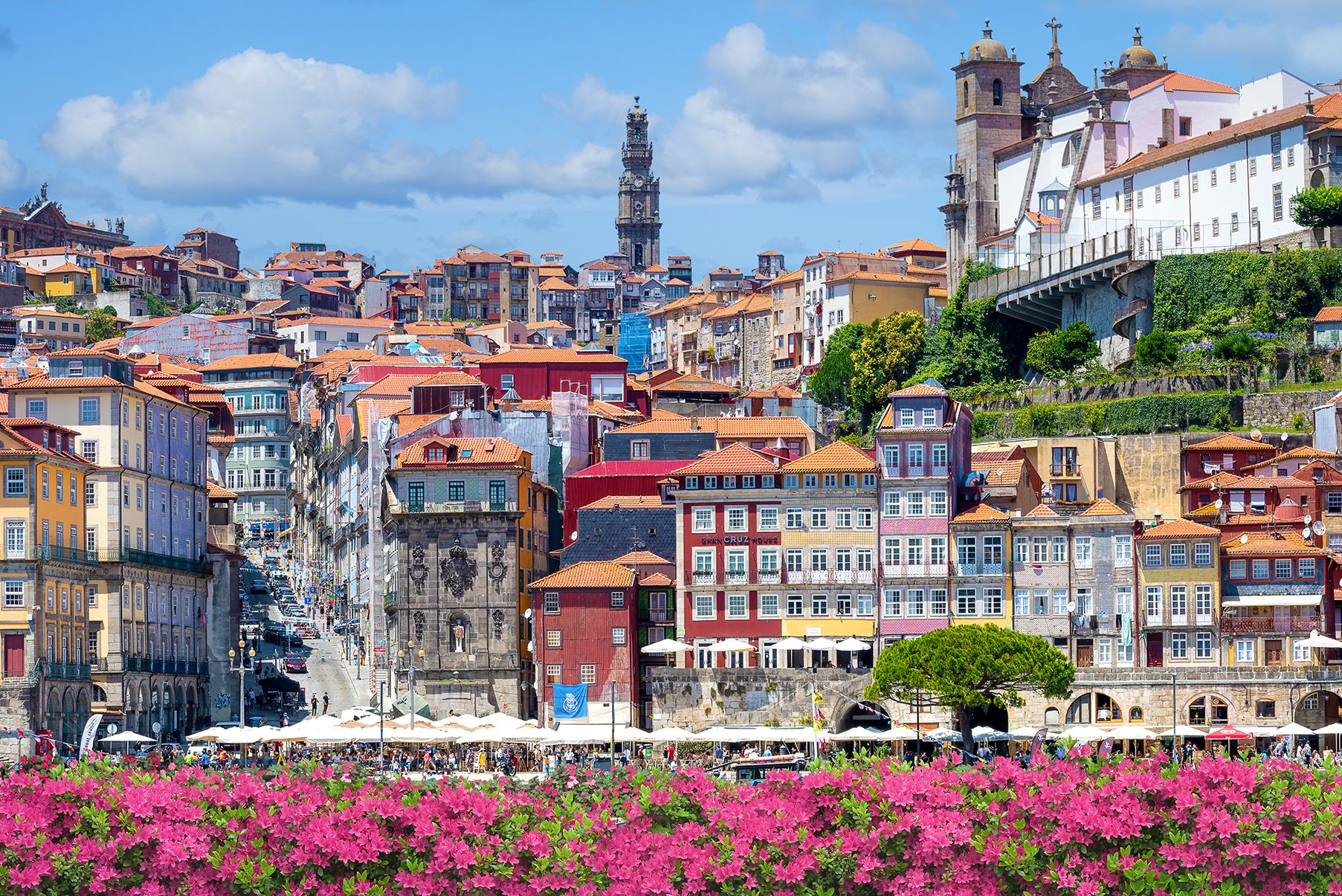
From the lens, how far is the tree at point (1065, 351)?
11969 cm

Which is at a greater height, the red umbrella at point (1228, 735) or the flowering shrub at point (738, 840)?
the flowering shrub at point (738, 840)

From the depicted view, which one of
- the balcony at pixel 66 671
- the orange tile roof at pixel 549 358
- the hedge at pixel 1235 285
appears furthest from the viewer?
the orange tile roof at pixel 549 358

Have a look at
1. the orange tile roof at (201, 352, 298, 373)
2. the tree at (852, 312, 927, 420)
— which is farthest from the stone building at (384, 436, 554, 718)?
the orange tile roof at (201, 352, 298, 373)

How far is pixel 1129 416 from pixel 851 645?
23130 mm

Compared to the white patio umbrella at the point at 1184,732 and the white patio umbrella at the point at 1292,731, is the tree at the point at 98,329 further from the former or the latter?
the white patio umbrella at the point at 1292,731

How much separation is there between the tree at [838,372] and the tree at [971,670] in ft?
171

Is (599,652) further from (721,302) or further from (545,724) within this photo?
(721,302)

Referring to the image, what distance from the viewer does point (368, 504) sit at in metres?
115

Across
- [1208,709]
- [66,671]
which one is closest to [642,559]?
[66,671]

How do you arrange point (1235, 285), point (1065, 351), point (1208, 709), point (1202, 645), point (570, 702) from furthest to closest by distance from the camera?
point (1065, 351) → point (1235, 285) → point (570, 702) → point (1202, 645) → point (1208, 709)

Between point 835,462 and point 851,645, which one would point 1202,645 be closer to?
point 851,645

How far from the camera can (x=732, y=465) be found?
98500mm

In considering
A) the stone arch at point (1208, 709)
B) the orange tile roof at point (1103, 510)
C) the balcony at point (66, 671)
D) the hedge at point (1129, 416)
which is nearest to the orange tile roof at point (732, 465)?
the orange tile roof at point (1103, 510)

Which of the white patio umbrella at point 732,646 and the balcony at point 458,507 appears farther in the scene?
the balcony at point 458,507
